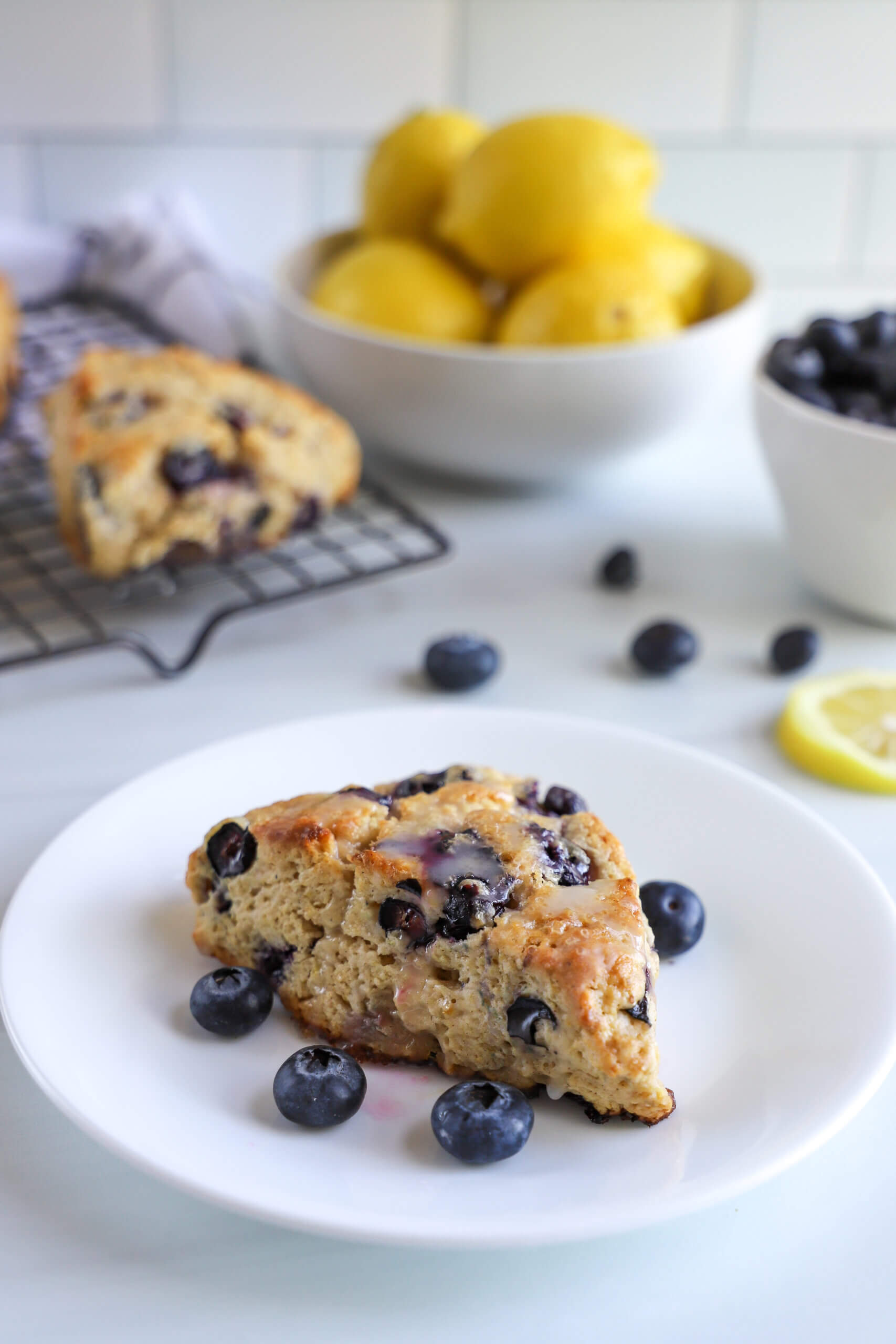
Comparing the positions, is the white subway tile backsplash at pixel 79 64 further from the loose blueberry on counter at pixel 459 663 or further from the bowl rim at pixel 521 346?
the loose blueberry on counter at pixel 459 663

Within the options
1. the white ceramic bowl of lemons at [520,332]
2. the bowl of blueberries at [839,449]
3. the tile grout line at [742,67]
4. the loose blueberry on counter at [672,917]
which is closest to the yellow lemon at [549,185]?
the white ceramic bowl of lemons at [520,332]

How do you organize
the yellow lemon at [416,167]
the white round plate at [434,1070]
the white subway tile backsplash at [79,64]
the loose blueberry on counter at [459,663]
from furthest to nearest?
the white subway tile backsplash at [79,64] < the yellow lemon at [416,167] < the loose blueberry on counter at [459,663] < the white round plate at [434,1070]

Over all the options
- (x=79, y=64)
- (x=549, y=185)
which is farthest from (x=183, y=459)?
(x=79, y=64)

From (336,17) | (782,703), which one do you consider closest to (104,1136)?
(782,703)

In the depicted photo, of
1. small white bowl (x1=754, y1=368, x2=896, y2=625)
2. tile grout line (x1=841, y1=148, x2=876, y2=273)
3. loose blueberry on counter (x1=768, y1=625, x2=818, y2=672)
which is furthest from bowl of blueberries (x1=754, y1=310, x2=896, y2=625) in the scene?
tile grout line (x1=841, y1=148, x2=876, y2=273)

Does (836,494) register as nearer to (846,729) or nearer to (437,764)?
(846,729)

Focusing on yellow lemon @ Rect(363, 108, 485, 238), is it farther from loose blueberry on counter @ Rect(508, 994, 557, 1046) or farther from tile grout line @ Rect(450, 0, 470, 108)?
loose blueberry on counter @ Rect(508, 994, 557, 1046)
